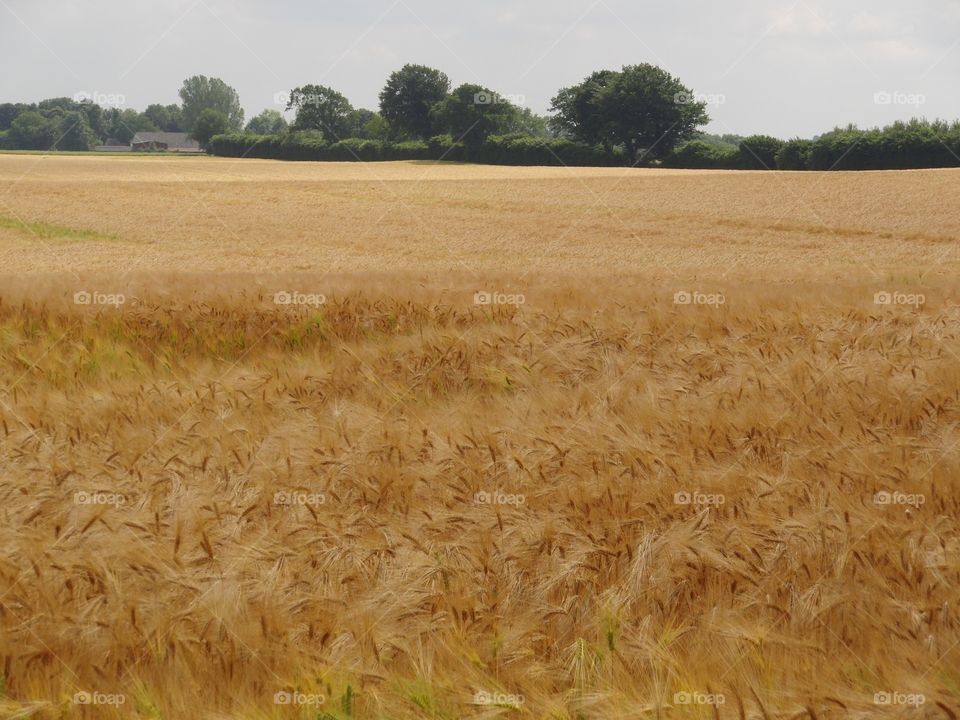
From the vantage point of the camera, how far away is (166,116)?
101 m

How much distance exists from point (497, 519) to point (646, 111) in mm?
59568

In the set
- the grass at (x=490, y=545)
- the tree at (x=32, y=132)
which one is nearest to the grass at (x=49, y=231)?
the grass at (x=490, y=545)

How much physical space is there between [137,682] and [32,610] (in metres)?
0.51

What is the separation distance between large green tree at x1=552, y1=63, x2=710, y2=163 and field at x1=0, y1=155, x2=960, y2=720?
5229 centimetres

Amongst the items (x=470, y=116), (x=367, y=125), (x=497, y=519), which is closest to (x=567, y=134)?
(x=470, y=116)

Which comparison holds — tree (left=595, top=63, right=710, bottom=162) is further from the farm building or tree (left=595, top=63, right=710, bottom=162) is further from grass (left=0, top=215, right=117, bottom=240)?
the farm building

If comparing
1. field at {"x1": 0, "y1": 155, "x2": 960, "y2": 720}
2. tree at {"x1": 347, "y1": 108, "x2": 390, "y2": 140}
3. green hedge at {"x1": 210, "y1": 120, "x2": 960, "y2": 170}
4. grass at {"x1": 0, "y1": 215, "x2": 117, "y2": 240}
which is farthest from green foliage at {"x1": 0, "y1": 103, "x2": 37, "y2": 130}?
field at {"x1": 0, "y1": 155, "x2": 960, "y2": 720}

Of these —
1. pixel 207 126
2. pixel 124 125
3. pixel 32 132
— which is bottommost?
pixel 32 132

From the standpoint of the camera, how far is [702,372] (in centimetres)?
573

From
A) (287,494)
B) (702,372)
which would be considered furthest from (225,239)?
(287,494)

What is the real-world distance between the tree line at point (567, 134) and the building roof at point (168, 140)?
11.5 m

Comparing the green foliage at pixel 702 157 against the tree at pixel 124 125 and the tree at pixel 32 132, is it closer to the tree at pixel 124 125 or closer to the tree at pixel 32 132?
the tree at pixel 32 132

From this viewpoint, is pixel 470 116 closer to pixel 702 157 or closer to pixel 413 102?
pixel 413 102

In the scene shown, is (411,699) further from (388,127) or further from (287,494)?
(388,127)
